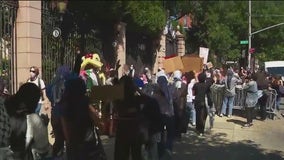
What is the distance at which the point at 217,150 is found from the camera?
31.6ft

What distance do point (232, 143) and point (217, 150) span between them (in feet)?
3.61

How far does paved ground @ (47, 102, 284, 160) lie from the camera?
9023 mm

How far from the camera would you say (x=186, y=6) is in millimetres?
2562

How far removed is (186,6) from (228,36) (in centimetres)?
59

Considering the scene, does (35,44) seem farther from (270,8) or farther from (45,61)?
(270,8)

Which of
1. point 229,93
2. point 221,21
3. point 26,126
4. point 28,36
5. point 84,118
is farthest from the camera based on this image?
point 229,93

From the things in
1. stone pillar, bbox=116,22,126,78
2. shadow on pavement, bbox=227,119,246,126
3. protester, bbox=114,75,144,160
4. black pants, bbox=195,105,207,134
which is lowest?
shadow on pavement, bbox=227,119,246,126

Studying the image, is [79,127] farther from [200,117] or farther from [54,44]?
[200,117]

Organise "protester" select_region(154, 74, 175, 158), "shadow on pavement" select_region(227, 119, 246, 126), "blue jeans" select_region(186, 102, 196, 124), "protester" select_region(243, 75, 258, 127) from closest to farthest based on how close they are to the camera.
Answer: "protester" select_region(154, 74, 175, 158)
"blue jeans" select_region(186, 102, 196, 124)
"protester" select_region(243, 75, 258, 127)
"shadow on pavement" select_region(227, 119, 246, 126)

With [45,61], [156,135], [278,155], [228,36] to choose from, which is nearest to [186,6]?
[228,36]

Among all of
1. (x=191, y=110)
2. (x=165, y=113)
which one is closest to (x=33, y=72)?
(x=165, y=113)

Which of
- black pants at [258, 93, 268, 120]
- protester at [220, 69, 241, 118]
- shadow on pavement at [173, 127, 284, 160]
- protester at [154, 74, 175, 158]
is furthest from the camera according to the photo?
black pants at [258, 93, 268, 120]

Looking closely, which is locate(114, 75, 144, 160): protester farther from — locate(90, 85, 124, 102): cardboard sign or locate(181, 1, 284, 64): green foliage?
locate(181, 1, 284, 64): green foliage

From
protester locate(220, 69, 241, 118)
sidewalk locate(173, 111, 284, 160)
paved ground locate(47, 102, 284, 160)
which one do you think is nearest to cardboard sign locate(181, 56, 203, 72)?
paved ground locate(47, 102, 284, 160)
